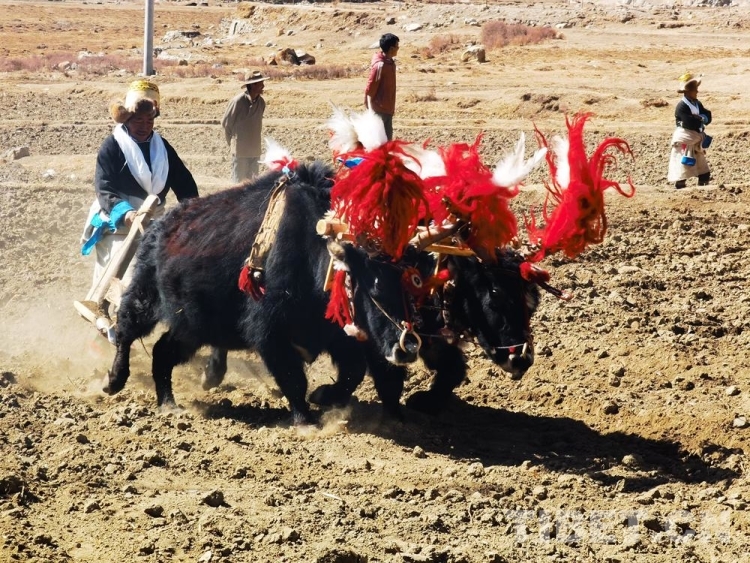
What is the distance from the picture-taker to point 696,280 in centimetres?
981

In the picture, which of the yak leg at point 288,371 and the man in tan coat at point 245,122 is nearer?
the yak leg at point 288,371

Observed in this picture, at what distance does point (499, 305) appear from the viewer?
654 centimetres

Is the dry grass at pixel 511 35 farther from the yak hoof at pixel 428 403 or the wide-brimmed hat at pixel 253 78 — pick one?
the yak hoof at pixel 428 403

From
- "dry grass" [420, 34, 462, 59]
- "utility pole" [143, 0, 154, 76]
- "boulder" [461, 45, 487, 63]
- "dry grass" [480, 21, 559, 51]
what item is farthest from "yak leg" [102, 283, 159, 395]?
"dry grass" [420, 34, 462, 59]

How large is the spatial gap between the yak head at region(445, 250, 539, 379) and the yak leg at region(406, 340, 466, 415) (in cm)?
59

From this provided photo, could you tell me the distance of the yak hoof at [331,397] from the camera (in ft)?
24.5

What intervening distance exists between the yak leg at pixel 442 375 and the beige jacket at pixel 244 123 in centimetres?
613

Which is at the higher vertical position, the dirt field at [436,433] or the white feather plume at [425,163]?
the white feather plume at [425,163]

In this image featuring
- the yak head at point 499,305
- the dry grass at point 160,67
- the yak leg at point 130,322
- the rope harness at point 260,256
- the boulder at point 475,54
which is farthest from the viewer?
the boulder at point 475,54

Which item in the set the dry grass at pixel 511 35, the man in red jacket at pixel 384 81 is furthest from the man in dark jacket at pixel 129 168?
the dry grass at pixel 511 35

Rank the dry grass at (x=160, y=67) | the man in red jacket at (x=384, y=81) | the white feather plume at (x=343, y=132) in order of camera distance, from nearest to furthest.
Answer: the white feather plume at (x=343, y=132) < the man in red jacket at (x=384, y=81) < the dry grass at (x=160, y=67)

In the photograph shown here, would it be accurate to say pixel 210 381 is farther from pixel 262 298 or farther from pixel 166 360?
pixel 262 298

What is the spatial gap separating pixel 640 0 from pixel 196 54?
1509 centimetres

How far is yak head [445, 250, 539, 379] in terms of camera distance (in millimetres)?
6477
